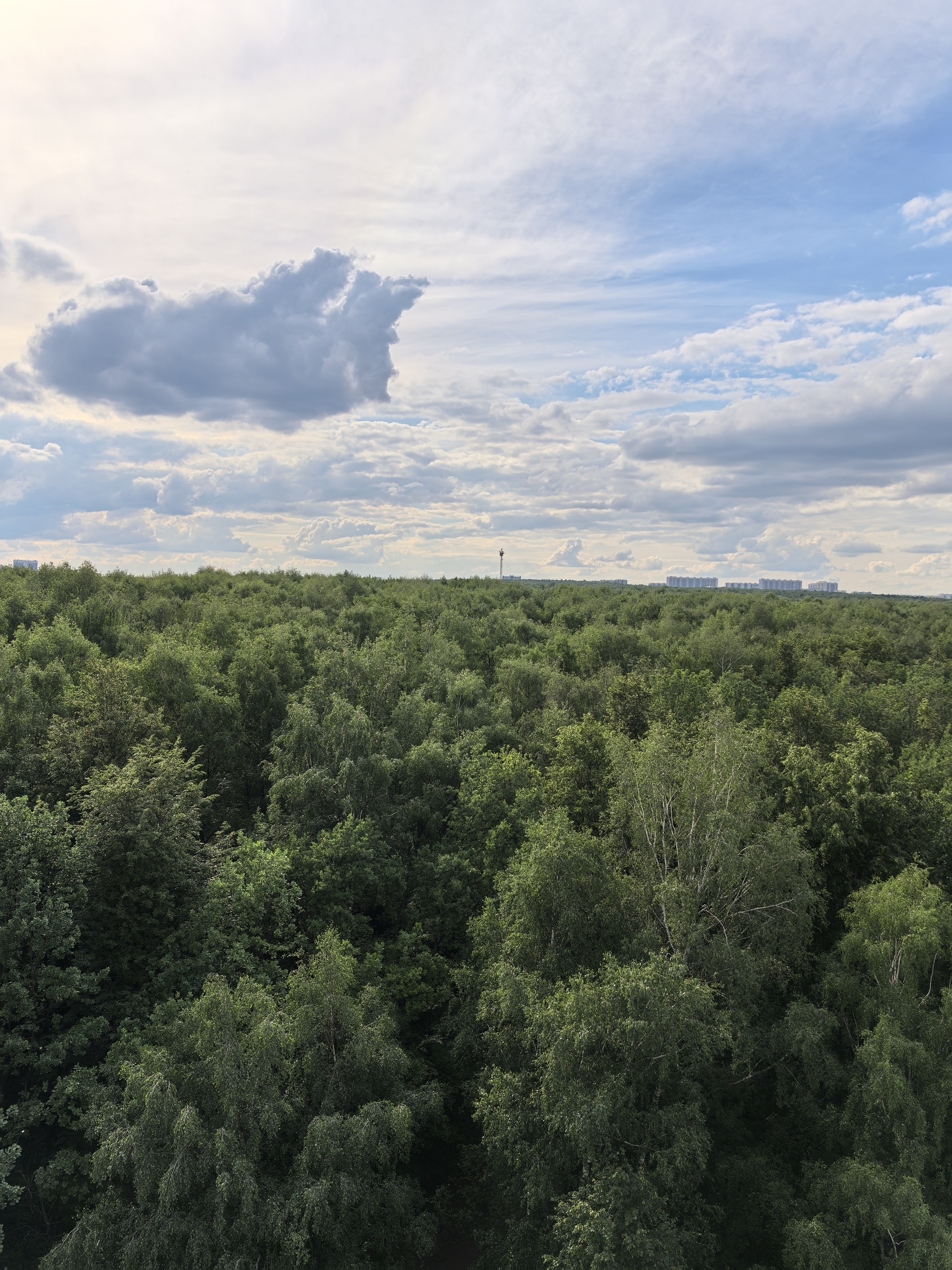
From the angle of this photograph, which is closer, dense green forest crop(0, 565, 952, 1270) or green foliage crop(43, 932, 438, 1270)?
green foliage crop(43, 932, 438, 1270)

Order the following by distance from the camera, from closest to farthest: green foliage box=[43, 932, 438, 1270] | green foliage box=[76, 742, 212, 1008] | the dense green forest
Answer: green foliage box=[43, 932, 438, 1270], the dense green forest, green foliage box=[76, 742, 212, 1008]

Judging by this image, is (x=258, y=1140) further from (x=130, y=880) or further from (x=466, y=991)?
(x=130, y=880)

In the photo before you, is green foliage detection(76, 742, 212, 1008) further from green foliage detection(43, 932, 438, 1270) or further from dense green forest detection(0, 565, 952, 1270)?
green foliage detection(43, 932, 438, 1270)

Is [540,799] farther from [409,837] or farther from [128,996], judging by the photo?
[128,996]

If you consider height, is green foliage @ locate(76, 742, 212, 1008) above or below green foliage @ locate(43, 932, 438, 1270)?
above

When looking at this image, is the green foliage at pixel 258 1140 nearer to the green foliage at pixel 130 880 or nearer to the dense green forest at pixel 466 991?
the dense green forest at pixel 466 991

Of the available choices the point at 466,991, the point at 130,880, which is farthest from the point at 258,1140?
the point at 130,880

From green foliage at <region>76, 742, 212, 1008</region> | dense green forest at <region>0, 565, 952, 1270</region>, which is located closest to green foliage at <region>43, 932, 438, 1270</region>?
dense green forest at <region>0, 565, 952, 1270</region>

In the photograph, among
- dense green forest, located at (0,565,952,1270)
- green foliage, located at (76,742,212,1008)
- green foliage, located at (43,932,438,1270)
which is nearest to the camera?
green foliage, located at (43,932,438,1270)
